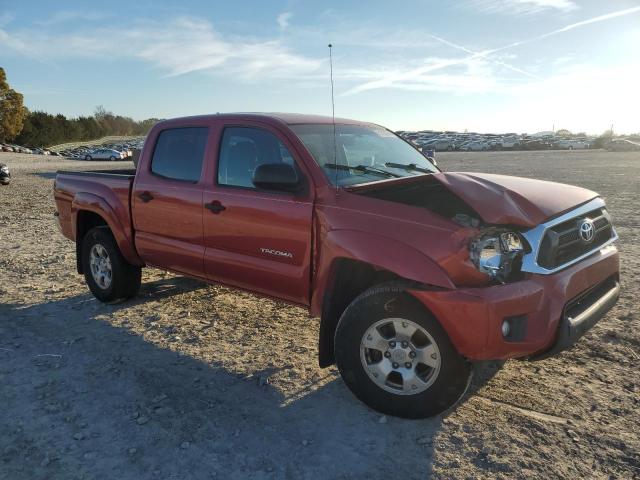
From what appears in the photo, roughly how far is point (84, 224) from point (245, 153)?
2.66 metres

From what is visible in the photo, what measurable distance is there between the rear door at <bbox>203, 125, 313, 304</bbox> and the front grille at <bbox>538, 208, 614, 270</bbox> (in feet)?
5.02

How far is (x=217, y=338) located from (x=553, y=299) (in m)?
2.85

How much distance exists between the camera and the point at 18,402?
3.62 meters

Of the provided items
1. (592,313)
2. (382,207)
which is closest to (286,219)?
(382,207)

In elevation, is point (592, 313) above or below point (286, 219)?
below

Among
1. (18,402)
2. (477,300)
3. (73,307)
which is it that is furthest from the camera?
(73,307)

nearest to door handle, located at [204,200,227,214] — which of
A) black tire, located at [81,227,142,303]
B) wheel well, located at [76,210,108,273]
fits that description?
black tire, located at [81,227,142,303]

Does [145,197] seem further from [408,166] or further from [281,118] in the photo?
[408,166]

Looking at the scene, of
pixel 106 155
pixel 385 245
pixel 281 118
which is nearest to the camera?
pixel 385 245

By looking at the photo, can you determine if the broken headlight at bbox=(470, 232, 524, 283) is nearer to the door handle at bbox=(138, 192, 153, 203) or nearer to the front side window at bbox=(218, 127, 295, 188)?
the front side window at bbox=(218, 127, 295, 188)

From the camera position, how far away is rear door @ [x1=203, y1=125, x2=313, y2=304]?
3822 millimetres

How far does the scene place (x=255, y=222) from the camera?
4.06m

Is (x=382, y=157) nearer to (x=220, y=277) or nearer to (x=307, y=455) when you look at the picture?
(x=220, y=277)

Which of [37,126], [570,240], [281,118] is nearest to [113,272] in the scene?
[281,118]
